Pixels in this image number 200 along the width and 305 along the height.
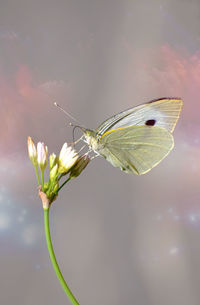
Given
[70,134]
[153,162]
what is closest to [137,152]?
[153,162]

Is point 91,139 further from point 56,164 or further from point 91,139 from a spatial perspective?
point 56,164

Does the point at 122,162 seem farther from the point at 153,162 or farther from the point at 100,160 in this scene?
the point at 100,160

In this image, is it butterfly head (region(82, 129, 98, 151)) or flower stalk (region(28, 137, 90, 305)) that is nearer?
flower stalk (region(28, 137, 90, 305))

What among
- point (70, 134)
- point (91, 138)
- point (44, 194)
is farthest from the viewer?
point (70, 134)

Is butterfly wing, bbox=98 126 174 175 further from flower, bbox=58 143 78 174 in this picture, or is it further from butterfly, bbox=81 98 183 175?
flower, bbox=58 143 78 174

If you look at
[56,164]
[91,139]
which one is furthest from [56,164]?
[91,139]

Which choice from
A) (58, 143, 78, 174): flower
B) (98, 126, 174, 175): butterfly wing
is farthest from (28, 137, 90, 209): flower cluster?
(98, 126, 174, 175): butterfly wing

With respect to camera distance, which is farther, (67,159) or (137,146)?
(137,146)
